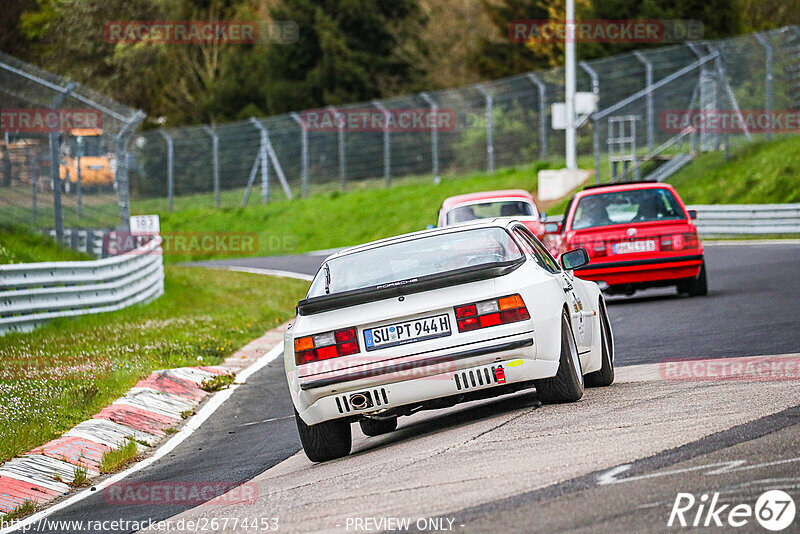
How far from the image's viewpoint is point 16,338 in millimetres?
16000

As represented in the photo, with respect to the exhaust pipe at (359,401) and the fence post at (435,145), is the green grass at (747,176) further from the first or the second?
the exhaust pipe at (359,401)

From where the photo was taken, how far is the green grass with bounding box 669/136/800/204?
102ft

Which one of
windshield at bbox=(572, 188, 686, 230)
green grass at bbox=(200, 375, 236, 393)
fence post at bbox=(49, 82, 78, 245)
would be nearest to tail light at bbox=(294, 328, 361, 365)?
green grass at bbox=(200, 375, 236, 393)

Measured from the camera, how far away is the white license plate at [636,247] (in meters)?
16.4

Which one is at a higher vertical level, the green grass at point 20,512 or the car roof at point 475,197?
the car roof at point 475,197

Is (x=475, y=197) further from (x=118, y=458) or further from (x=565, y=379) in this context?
(x=565, y=379)

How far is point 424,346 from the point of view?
800 cm

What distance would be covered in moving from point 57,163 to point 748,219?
15344 millimetres

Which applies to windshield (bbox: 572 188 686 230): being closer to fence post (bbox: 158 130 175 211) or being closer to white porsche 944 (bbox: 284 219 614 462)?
white porsche 944 (bbox: 284 219 614 462)

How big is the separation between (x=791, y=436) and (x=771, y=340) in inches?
211

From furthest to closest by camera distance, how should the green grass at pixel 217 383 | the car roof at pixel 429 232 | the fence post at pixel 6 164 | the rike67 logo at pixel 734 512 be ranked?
1. the fence post at pixel 6 164
2. the green grass at pixel 217 383
3. the car roof at pixel 429 232
4. the rike67 logo at pixel 734 512

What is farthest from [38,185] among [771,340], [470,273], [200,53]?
[200,53]

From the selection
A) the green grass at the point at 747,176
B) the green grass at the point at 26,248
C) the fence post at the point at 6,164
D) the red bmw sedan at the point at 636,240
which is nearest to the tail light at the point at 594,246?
the red bmw sedan at the point at 636,240

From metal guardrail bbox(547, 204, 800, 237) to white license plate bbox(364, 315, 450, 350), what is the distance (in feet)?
64.7
